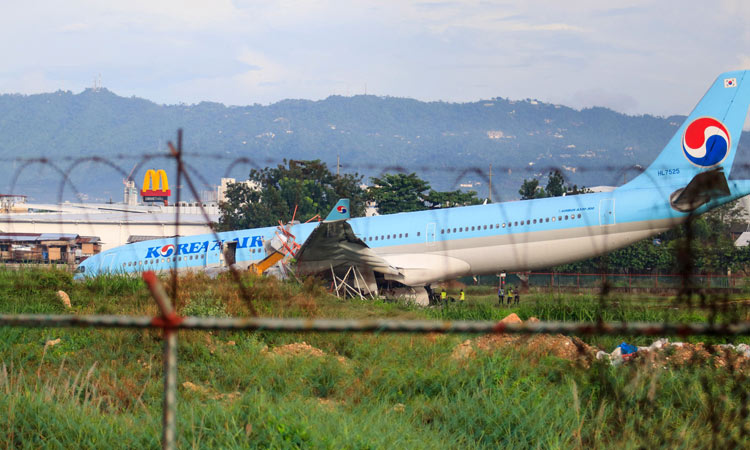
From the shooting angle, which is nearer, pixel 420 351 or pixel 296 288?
pixel 420 351

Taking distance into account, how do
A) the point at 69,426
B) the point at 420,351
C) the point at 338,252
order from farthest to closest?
the point at 338,252, the point at 420,351, the point at 69,426

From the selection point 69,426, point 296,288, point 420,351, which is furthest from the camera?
point 296,288

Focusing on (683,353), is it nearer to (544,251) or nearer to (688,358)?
(688,358)

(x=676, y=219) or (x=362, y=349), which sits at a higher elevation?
(x=676, y=219)

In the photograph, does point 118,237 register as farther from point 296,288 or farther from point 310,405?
point 310,405

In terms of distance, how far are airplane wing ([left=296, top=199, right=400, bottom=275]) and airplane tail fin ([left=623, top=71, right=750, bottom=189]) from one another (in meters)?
A: 8.56

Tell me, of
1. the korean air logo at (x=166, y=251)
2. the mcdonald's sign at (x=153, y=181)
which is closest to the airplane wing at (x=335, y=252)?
the korean air logo at (x=166, y=251)

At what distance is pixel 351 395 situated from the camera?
855 centimetres

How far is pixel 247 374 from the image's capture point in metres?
9.67

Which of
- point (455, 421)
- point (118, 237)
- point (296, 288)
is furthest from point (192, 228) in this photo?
point (455, 421)

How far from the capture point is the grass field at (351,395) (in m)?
6.65

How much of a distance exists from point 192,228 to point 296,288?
4071cm

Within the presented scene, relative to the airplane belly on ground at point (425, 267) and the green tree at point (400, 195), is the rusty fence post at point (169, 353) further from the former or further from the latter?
the green tree at point (400, 195)

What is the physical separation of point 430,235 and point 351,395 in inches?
639
